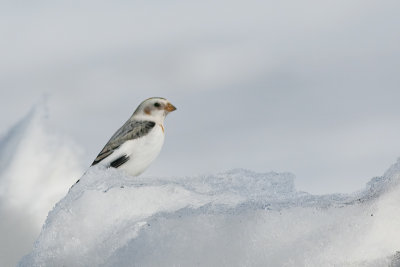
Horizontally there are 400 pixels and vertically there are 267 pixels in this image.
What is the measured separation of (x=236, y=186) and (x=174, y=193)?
31.8 inches

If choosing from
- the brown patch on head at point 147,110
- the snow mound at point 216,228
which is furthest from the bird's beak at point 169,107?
the snow mound at point 216,228

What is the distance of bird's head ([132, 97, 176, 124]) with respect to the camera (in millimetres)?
8203

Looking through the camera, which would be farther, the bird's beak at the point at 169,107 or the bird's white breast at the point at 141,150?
the bird's beak at the point at 169,107

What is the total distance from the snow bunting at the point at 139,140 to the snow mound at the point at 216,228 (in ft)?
6.62

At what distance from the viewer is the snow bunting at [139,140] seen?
7699mm

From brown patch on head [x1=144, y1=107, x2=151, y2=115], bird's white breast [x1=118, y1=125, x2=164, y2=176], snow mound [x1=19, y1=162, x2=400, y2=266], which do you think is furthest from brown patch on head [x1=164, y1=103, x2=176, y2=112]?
snow mound [x1=19, y1=162, x2=400, y2=266]

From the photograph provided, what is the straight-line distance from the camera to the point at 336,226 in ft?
15.7

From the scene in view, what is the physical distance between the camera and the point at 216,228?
496 centimetres

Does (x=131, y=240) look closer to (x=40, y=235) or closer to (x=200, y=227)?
(x=200, y=227)

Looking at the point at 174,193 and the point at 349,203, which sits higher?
the point at 174,193

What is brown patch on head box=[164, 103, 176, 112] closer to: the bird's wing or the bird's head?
the bird's head

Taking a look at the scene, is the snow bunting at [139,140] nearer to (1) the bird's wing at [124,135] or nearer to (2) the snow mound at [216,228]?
(1) the bird's wing at [124,135]

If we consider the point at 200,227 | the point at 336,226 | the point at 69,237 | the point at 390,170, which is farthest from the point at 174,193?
the point at 390,170

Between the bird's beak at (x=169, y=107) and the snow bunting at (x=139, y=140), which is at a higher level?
the bird's beak at (x=169, y=107)
